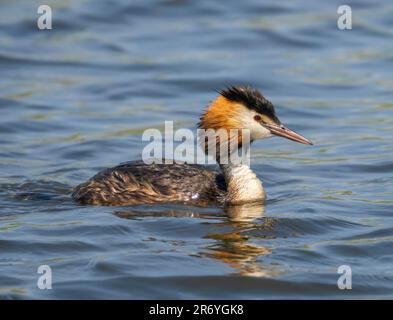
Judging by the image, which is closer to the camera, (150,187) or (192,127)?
(150,187)

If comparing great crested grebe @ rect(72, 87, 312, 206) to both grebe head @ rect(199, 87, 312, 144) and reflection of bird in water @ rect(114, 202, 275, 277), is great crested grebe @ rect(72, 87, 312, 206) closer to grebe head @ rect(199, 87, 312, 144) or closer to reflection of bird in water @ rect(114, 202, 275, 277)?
grebe head @ rect(199, 87, 312, 144)

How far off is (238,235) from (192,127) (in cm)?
477

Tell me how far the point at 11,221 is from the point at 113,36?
9.34m

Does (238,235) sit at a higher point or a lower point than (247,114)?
lower

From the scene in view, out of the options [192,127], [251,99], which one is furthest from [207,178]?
[192,127]

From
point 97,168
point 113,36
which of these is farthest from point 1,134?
point 113,36

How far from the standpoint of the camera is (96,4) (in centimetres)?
2070

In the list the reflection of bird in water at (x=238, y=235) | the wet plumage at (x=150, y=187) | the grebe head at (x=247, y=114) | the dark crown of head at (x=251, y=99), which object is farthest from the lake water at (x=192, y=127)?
the dark crown of head at (x=251, y=99)

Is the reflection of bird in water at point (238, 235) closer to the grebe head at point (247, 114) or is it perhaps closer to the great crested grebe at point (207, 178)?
the great crested grebe at point (207, 178)

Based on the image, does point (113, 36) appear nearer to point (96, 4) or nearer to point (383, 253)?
point (96, 4)

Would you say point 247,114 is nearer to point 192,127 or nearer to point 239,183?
point 239,183

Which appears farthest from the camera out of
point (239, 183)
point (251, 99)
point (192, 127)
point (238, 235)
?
point (192, 127)

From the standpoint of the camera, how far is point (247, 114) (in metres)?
10.9
